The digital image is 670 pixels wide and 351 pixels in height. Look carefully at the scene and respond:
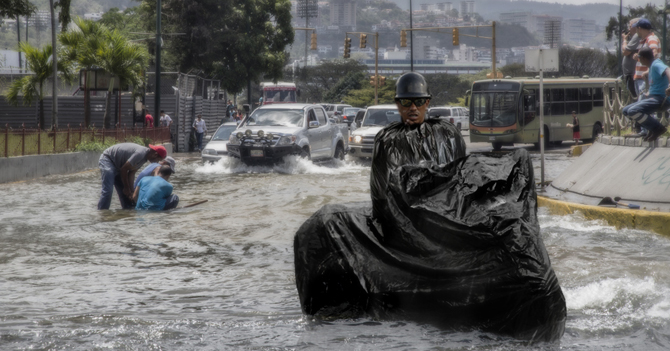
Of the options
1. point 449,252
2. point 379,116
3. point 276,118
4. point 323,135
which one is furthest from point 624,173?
point 379,116

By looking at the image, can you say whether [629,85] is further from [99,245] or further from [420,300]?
[420,300]

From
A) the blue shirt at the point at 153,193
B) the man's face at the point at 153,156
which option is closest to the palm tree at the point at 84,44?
the blue shirt at the point at 153,193

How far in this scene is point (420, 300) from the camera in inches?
170

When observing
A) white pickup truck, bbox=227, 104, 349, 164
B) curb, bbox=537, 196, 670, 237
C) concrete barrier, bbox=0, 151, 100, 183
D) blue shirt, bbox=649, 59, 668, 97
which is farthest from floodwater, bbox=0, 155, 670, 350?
white pickup truck, bbox=227, 104, 349, 164

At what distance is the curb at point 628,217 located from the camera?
9383mm

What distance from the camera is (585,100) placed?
32.7 metres

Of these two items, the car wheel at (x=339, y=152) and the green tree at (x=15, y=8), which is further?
the car wheel at (x=339, y=152)

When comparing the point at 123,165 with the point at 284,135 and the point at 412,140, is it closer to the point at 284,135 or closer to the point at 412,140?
the point at 412,140

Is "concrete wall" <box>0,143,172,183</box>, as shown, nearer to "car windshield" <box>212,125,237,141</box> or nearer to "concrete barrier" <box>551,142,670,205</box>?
"car windshield" <box>212,125,237,141</box>

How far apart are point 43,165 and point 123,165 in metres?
8.49

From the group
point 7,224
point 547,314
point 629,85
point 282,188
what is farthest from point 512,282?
point 282,188

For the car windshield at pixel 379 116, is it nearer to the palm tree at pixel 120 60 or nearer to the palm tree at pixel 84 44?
the palm tree at pixel 120 60

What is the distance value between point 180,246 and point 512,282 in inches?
217

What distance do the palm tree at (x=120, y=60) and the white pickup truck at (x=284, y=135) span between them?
9.20 m
